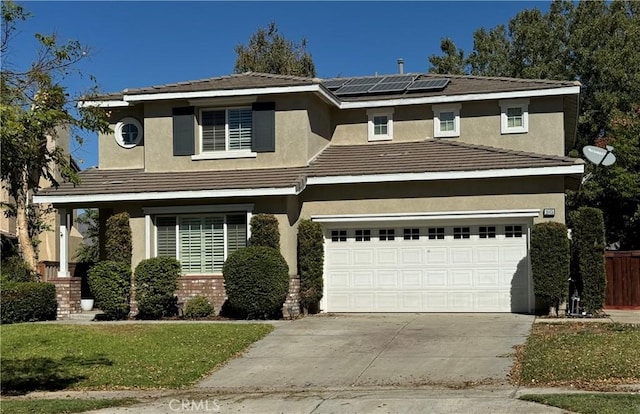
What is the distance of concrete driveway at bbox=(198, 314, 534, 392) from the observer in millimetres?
12102

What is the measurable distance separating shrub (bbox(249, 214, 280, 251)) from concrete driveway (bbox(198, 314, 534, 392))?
2050 mm

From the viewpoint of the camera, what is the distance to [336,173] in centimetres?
1931

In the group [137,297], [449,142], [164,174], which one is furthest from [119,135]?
[449,142]

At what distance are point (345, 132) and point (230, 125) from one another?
11.6 feet

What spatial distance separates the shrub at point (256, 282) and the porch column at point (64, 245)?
4723mm

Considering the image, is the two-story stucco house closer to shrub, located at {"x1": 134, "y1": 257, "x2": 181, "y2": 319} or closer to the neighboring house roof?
the neighboring house roof

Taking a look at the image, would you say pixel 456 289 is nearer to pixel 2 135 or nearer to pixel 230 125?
pixel 230 125

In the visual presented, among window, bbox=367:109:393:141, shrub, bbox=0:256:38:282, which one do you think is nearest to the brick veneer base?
shrub, bbox=0:256:38:282

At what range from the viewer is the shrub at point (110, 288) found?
61.5ft

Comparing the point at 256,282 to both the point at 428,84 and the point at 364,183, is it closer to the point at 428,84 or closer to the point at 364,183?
the point at 364,183

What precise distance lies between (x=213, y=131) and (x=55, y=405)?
11.1 meters

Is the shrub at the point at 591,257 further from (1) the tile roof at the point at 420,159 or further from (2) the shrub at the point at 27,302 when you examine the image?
(2) the shrub at the point at 27,302

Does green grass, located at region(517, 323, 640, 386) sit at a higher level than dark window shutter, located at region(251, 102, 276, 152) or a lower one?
lower

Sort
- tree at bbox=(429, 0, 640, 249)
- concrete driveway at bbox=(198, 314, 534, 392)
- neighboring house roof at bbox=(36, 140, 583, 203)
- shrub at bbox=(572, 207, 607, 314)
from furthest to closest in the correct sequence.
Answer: tree at bbox=(429, 0, 640, 249)
neighboring house roof at bbox=(36, 140, 583, 203)
shrub at bbox=(572, 207, 607, 314)
concrete driveway at bbox=(198, 314, 534, 392)
